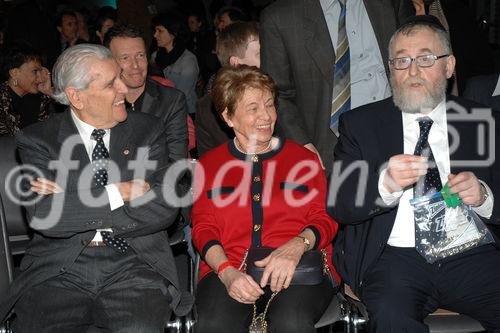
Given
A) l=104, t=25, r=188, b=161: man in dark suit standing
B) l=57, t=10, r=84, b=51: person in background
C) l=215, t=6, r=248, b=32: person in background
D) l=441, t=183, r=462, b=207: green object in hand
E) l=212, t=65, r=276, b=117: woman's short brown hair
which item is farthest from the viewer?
l=57, t=10, r=84, b=51: person in background

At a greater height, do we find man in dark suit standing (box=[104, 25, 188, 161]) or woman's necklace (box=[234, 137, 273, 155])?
man in dark suit standing (box=[104, 25, 188, 161])

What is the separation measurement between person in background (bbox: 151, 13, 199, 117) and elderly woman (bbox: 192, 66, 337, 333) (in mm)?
3708

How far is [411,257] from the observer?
3.58 m

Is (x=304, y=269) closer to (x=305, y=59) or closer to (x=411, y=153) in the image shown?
(x=411, y=153)

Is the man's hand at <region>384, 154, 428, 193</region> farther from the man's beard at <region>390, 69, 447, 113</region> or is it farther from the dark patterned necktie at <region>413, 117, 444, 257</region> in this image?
the man's beard at <region>390, 69, 447, 113</region>

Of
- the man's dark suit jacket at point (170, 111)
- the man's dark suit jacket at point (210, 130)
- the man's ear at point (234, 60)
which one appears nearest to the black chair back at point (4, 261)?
the man's dark suit jacket at point (170, 111)

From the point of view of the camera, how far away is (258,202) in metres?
3.75

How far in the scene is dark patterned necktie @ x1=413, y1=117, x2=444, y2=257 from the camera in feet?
11.5

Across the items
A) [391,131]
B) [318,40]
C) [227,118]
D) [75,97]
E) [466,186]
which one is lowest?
[466,186]

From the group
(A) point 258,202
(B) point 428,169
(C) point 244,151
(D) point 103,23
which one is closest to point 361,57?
(C) point 244,151

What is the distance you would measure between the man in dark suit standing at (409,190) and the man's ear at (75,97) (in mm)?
1235

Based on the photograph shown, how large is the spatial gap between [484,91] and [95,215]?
78.8 inches

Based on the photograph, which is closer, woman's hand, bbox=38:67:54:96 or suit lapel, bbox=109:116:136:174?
suit lapel, bbox=109:116:136:174

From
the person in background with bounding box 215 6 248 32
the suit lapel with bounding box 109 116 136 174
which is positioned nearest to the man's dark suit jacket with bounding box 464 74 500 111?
the suit lapel with bounding box 109 116 136 174
